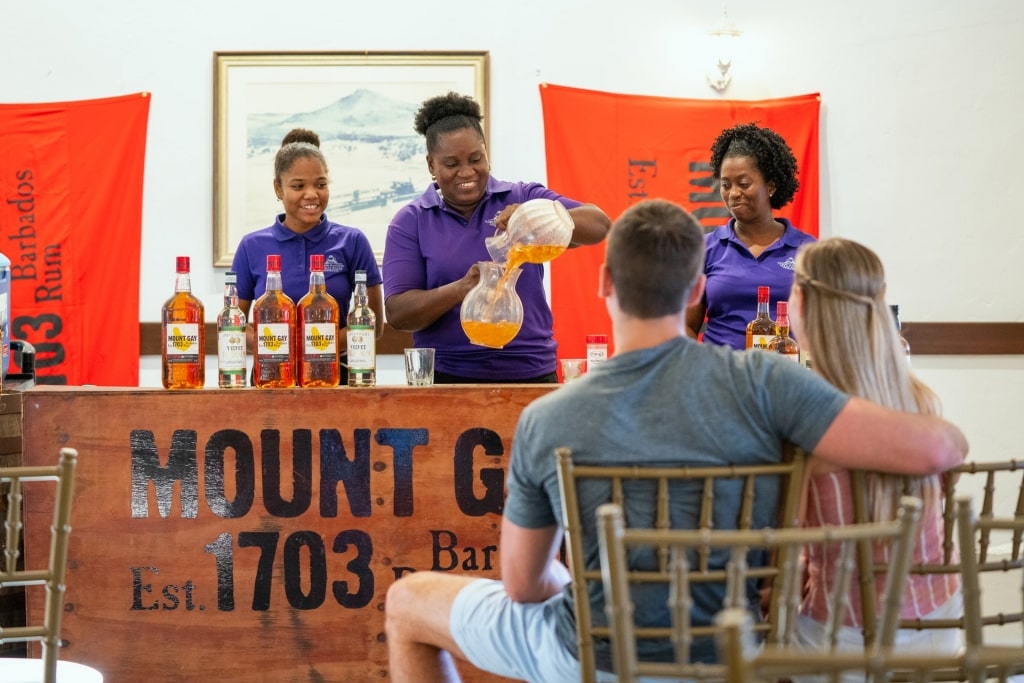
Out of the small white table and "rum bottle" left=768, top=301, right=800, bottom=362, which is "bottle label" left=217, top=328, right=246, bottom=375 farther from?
"rum bottle" left=768, top=301, right=800, bottom=362

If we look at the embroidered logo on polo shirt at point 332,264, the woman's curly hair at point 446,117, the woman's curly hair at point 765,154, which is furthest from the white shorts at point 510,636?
the woman's curly hair at point 765,154

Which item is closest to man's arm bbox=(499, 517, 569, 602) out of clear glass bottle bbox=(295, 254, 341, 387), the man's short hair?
the man's short hair

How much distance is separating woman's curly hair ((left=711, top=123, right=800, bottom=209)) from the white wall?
1.24m

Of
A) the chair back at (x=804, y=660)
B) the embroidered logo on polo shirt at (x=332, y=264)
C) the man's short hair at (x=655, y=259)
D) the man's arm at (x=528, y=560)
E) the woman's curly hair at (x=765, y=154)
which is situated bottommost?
the man's arm at (x=528, y=560)

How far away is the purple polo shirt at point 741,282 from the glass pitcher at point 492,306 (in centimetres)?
68

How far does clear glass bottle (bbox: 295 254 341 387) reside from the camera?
2.27 m

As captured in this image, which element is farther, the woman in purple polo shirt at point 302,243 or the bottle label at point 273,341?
the woman in purple polo shirt at point 302,243

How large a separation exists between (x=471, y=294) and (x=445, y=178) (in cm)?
40

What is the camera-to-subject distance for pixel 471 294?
236 cm

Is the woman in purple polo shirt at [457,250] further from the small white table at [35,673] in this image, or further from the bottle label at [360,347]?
the small white table at [35,673]

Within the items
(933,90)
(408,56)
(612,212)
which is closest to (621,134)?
(612,212)

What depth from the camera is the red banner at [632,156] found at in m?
4.12

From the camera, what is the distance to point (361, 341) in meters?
2.30

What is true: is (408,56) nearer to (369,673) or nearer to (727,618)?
(369,673)
